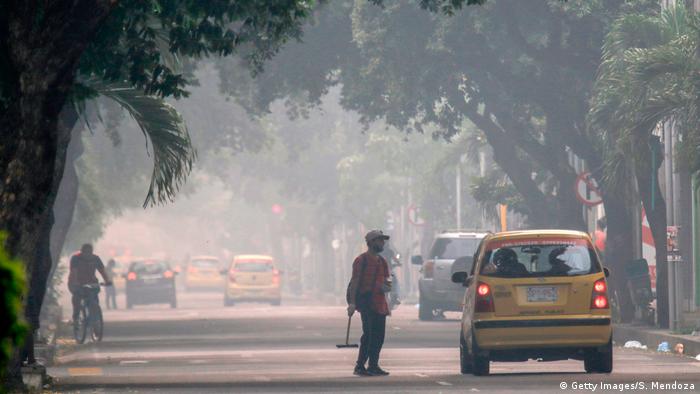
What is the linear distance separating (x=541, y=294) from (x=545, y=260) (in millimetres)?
419

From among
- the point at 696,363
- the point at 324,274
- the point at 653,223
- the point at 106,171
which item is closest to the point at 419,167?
the point at 106,171

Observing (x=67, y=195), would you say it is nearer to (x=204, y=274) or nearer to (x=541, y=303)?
(x=541, y=303)

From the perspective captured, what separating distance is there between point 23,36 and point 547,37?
69.4 ft

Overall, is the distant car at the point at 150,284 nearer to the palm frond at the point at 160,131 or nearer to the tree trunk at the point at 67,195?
the tree trunk at the point at 67,195

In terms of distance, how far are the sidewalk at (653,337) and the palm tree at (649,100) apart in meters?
0.69

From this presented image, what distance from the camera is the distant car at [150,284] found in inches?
2090

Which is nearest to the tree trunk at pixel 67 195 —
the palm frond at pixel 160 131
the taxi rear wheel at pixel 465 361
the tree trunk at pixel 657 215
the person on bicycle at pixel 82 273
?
the person on bicycle at pixel 82 273

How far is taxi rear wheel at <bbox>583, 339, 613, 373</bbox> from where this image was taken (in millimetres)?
15859

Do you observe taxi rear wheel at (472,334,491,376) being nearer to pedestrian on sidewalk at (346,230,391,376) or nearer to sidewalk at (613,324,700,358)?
pedestrian on sidewalk at (346,230,391,376)

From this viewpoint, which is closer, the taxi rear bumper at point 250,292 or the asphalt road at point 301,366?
the asphalt road at point 301,366

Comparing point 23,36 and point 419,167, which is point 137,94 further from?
point 419,167

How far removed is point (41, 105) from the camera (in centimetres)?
Result: 1205

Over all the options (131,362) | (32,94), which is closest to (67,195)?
(131,362)

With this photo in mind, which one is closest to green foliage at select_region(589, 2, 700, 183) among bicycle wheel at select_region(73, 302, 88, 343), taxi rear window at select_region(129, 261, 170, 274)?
bicycle wheel at select_region(73, 302, 88, 343)
